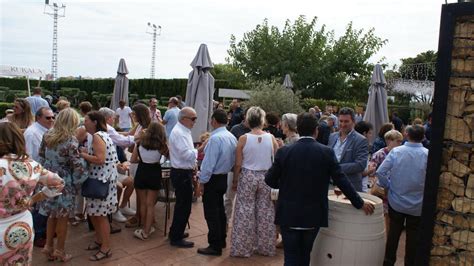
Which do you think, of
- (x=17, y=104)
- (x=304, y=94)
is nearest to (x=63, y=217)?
(x=17, y=104)

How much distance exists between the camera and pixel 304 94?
22.5 metres

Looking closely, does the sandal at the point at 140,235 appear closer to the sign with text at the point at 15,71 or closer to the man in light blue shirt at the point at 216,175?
the man in light blue shirt at the point at 216,175

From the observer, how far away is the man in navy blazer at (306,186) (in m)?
3.25

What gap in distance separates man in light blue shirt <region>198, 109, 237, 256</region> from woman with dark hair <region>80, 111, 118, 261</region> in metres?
1.03

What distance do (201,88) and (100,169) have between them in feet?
11.6

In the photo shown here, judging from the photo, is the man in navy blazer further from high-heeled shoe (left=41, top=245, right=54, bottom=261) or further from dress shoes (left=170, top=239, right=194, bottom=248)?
high-heeled shoe (left=41, top=245, right=54, bottom=261)

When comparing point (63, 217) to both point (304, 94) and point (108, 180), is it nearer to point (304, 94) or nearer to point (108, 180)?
point (108, 180)

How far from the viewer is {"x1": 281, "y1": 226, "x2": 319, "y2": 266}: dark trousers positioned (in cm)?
335

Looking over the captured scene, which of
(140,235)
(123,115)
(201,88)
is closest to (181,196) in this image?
(140,235)

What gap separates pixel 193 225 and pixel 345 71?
19566 mm

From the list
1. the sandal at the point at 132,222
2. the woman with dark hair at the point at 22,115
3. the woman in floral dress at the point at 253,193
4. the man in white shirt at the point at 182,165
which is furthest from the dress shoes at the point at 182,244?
the woman with dark hair at the point at 22,115

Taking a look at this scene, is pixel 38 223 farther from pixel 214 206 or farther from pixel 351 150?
pixel 351 150

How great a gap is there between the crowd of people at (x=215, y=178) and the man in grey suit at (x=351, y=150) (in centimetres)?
1

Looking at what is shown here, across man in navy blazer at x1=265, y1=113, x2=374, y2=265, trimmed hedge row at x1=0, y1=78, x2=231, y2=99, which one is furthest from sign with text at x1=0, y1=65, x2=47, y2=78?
man in navy blazer at x1=265, y1=113, x2=374, y2=265
